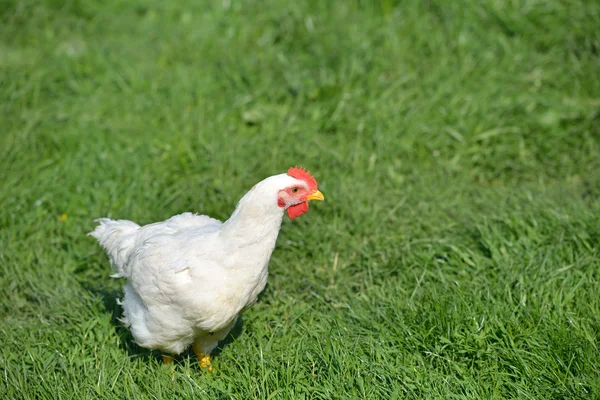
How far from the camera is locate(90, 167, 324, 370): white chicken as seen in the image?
3346mm

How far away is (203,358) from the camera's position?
3.82m

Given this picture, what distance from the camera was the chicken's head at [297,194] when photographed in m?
3.33

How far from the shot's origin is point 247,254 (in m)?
3.38

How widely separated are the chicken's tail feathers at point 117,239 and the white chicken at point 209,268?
18cm

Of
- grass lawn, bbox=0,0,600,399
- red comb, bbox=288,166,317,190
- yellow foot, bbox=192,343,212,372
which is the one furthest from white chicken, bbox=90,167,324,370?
grass lawn, bbox=0,0,600,399

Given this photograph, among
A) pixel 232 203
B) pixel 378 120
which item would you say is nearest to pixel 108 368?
pixel 232 203

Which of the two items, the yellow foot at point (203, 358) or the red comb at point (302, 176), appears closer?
the red comb at point (302, 176)

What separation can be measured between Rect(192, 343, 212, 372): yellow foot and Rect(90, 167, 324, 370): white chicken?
0.52 ft

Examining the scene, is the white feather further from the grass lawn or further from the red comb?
the grass lawn

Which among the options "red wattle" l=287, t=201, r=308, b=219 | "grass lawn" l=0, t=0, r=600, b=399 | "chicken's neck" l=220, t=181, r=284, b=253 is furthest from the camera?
"grass lawn" l=0, t=0, r=600, b=399

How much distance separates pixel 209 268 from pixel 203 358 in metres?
0.70

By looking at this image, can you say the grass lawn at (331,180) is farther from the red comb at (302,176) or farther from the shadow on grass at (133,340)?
the red comb at (302,176)

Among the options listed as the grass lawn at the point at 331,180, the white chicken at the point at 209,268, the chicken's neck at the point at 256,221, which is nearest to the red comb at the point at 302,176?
the white chicken at the point at 209,268

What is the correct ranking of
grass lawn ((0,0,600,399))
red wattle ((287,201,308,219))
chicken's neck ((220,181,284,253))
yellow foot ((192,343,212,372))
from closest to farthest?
chicken's neck ((220,181,284,253)) < red wattle ((287,201,308,219)) < grass lawn ((0,0,600,399)) < yellow foot ((192,343,212,372))
